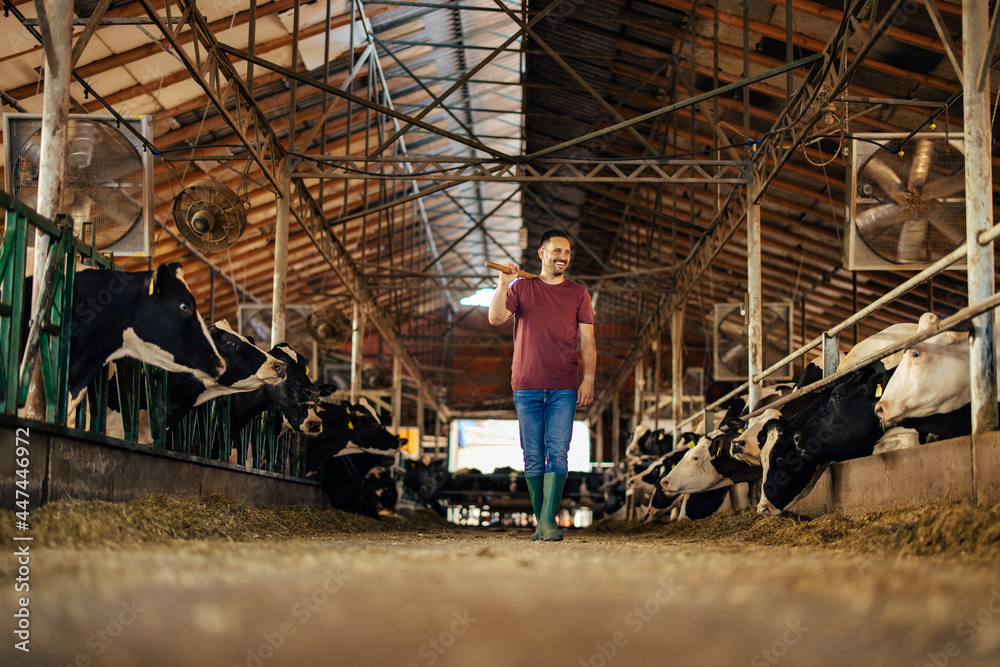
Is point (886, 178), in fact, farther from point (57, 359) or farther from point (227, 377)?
point (57, 359)

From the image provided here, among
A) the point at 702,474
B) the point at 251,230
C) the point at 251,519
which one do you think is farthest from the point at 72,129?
the point at 251,230

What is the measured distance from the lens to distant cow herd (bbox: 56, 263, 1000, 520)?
526 cm

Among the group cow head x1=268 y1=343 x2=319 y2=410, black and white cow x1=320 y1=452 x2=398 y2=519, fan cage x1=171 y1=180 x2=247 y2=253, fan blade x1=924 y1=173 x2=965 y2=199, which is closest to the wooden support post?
fan cage x1=171 y1=180 x2=247 y2=253

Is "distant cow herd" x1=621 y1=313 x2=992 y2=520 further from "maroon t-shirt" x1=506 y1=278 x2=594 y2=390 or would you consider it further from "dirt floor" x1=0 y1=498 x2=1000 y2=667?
"dirt floor" x1=0 y1=498 x2=1000 y2=667

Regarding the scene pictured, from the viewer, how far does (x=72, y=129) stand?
8.14 metres

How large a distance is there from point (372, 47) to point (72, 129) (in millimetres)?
7541

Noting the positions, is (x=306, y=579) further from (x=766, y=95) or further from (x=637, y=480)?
(x=766, y=95)

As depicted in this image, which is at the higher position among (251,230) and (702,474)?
(251,230)

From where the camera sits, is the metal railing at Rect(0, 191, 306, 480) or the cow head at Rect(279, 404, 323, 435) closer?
the metal railing at Rect(0, 191, 306, 480)

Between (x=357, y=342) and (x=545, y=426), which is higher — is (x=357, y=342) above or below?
above

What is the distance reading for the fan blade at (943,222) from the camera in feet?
28.6

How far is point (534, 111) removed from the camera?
17156 millimetres

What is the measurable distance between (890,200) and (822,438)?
11.0ft

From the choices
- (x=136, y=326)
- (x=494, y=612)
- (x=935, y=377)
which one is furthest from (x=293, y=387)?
(x=494, y=612)
